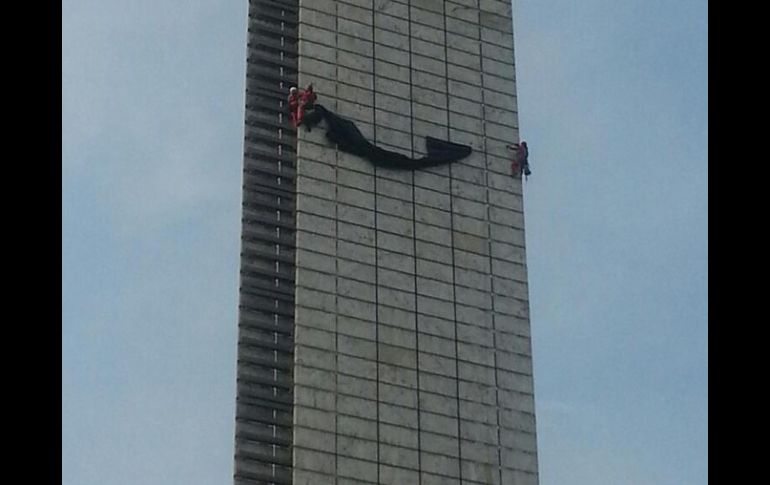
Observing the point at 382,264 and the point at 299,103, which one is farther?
the point at 299,103

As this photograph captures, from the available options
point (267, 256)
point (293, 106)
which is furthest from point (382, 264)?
point (293, 106)

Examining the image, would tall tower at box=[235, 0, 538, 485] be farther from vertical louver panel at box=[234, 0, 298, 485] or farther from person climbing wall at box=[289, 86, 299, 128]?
person climbing wall at box=[289, 86, 299, 128]

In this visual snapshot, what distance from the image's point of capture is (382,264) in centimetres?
9125

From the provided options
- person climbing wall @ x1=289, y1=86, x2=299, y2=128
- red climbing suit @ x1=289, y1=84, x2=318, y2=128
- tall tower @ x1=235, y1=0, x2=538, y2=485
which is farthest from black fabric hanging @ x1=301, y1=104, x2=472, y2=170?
person climbing wall @ x1=289, y1=86, x2=299, y2=128

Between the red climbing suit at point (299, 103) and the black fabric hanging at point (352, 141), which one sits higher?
the red climbing suit at point (299, 103)

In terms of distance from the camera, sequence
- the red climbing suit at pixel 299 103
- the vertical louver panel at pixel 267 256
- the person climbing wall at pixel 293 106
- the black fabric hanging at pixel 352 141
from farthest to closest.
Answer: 1. the black fabric hanging at pixel 352 141
2. the person climbing wall at pixel 293 106
3. the red climbing suit at pixel 299 103
4. the vertical louver panel at pixel 267 256

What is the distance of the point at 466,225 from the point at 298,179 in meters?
10.4

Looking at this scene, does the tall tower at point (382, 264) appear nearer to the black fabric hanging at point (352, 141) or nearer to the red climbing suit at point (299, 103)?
the black fabric hanging at point (352, 141)

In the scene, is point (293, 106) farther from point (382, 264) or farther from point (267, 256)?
point (382, 264)

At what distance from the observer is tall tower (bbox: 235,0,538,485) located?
86.2 m

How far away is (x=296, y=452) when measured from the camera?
8444 centimetres

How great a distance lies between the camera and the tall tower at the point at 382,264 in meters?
86.2

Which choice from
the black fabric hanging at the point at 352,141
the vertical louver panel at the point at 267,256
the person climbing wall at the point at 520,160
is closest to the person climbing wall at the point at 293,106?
the vertical louver panel at the point at 267,256
